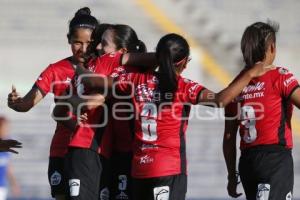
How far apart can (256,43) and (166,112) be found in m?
0.70

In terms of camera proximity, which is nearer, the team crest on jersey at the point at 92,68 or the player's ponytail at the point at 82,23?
the team crest on jersey at the point at 92,68

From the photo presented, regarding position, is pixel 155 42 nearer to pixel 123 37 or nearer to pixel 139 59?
pixel 123 37

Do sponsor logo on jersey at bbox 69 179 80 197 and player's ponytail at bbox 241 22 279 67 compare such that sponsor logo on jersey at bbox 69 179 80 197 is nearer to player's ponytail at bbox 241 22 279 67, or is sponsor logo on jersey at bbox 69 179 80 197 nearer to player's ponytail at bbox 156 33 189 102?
player's ponytail at bbox 156 33 189 102

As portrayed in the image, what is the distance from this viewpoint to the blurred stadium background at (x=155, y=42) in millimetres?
11211

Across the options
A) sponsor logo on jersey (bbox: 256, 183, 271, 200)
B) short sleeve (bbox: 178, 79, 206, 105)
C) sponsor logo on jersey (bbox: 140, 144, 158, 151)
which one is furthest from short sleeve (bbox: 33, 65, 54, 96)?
sponsor logo on jersey (bbox: 256, 183, 271, 200)

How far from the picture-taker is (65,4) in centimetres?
1264

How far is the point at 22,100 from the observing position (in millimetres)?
5777

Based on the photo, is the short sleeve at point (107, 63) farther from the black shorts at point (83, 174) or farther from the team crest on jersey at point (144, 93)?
the black shorts at point (83, 174)

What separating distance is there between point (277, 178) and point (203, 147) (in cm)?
642

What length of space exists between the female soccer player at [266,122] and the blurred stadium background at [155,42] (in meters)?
5.91

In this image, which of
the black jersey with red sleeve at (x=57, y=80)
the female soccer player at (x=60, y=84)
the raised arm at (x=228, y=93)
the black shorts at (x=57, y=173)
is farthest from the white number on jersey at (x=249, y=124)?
the black shorts at (x=57, y=173)

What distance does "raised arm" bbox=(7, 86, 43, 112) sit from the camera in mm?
5645

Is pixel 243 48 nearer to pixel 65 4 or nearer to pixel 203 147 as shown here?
pixel 203 147

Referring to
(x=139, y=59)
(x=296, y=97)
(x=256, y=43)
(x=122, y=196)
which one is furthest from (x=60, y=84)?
(x=296, y=97)
